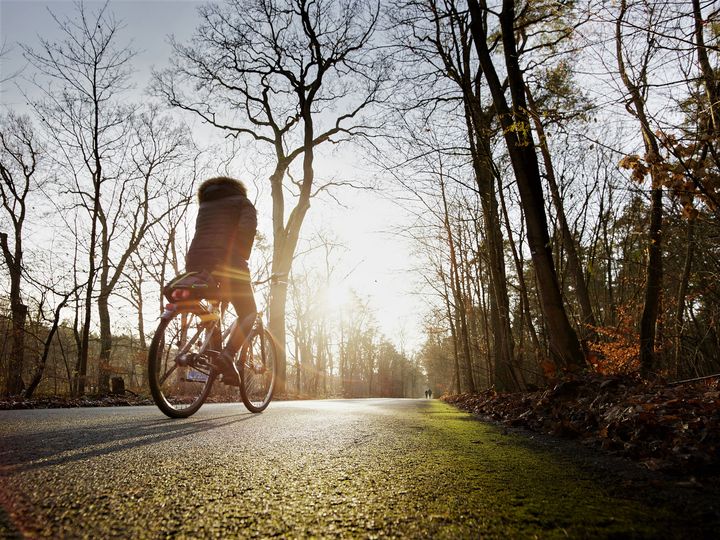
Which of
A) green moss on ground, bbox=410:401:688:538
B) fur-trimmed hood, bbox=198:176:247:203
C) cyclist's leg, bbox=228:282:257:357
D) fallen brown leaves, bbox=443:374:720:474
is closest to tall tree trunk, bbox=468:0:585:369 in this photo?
fallen brown leaves, bbox=443:374:720:474

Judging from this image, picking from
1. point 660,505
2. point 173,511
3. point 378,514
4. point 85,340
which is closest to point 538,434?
point 660,505

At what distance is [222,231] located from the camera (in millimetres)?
3914

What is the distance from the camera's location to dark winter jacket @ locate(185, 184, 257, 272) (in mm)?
3828

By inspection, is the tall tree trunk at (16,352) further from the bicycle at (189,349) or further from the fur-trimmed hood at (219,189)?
the fur-trimmed hood at (219,189)

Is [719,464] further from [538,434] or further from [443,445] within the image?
[538,434]

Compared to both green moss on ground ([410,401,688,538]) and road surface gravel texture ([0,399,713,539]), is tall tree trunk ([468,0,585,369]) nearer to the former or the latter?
road surface gravel texture ([0,399,713,539])

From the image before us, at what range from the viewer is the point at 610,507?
113cm

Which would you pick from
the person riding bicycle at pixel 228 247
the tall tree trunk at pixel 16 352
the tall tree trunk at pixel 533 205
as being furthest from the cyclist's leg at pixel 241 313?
the tall tree trunk at pixel 16 352

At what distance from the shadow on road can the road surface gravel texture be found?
1 cm

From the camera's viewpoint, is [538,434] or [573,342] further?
[573,342]

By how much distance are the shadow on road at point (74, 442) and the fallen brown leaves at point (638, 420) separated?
2.46 meters

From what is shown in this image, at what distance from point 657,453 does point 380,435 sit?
1.49 meters

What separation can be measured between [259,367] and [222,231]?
189cm

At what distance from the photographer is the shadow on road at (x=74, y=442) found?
5.23ft
